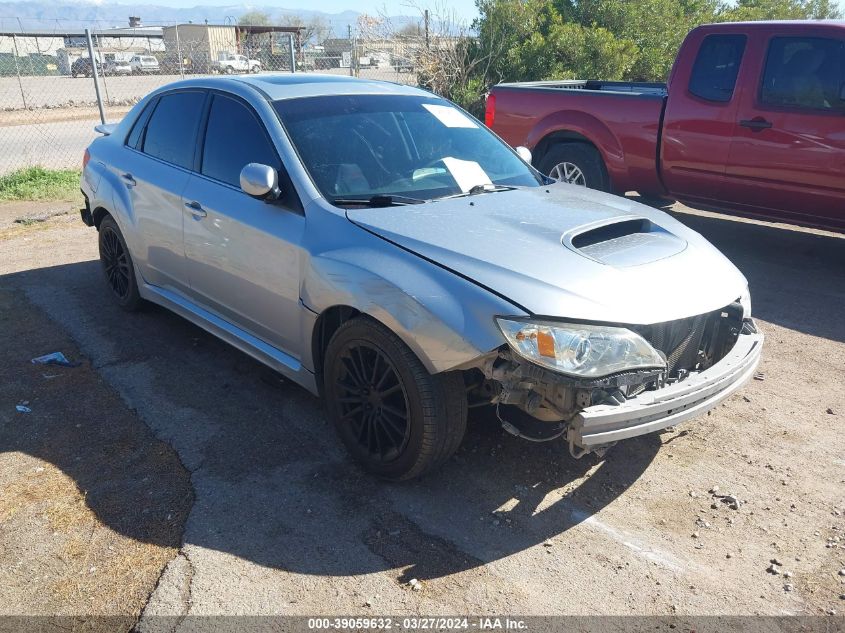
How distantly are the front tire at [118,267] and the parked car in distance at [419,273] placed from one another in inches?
22.5

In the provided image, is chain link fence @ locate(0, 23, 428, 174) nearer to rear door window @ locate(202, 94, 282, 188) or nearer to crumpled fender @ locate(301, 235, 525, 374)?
rear door window @ locate(202, 94, 282, 188)

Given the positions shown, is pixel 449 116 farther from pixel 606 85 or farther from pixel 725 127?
pixel 606 85

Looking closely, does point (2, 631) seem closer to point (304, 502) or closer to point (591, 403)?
point (304, 502)

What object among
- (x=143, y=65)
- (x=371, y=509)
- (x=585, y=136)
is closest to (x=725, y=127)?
(x=585, y=136)

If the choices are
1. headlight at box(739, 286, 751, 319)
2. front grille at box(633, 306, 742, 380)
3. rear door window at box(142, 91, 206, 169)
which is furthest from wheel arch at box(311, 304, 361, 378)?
headlight at box(739, 286, 751, 319)

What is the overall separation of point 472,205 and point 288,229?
3.12 ft

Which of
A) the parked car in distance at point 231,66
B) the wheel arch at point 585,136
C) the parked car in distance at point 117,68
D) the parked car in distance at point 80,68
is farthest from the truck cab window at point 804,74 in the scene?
the parked car in distance at point 80,68

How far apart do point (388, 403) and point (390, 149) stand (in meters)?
1.52

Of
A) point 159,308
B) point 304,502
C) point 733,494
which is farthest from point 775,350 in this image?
point 159,308

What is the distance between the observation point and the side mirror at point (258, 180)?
366 centimetres

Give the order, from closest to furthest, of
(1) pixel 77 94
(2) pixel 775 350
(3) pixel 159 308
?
(2) pixel 775 350 < (3) pixel 159 308 < (1) pixel 77 94

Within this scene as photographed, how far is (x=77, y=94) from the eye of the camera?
87.2 ft

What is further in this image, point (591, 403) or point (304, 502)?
point (304, 502)

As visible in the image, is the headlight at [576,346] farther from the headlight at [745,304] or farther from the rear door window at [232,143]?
the rear door window at [232,143]
